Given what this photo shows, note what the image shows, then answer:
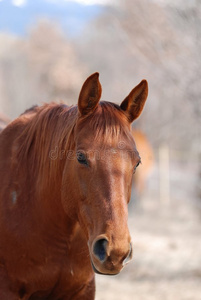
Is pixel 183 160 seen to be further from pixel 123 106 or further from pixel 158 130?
pixel 123 106

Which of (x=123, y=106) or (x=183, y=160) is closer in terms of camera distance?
(x=123, y=106)

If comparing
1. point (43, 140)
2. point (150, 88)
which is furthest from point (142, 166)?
point (43, 140)

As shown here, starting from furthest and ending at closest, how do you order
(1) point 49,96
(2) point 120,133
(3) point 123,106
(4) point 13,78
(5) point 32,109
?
(4) point 13,78 < (1) point 49,96 < (5) point 32,109 < (3) point 123,106 < (2) point 120,133

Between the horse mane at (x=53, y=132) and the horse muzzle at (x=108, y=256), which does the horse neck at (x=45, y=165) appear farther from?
the horse muzzle at (x=108, y=256)

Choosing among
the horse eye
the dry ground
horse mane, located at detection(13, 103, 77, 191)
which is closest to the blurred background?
the dry ground

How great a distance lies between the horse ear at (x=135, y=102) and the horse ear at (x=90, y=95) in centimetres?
23

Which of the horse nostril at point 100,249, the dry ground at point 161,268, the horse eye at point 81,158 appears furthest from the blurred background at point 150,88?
the horse nostril at point 100,249

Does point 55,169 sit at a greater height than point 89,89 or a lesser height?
lesser

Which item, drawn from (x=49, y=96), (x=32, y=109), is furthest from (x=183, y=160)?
(x=32, y=109)

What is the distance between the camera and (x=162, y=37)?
654cm

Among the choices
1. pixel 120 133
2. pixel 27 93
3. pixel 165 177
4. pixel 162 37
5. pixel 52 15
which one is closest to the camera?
pixel 120 133

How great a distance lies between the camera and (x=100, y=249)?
96.9 inches

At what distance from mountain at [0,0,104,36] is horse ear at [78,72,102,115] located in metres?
25.2

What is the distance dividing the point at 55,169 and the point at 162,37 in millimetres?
4026
